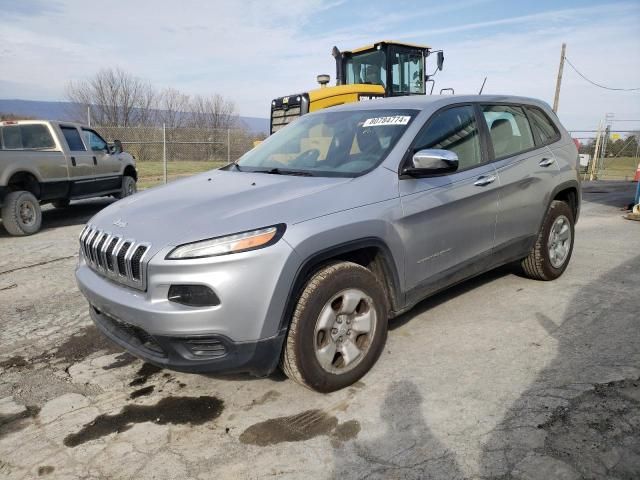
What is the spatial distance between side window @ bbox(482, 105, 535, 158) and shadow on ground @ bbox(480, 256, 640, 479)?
1.44 metres

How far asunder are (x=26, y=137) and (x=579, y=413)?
894cm

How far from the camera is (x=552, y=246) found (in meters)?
4.74

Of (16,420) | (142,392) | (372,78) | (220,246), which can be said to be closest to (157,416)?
(142,392)

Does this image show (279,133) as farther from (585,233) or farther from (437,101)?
(585,233)

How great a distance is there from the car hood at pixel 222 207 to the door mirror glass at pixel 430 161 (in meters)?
0.49

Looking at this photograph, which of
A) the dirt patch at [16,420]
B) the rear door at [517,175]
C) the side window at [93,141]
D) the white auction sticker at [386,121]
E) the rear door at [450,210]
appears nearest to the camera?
the dirt patch at [16,420]

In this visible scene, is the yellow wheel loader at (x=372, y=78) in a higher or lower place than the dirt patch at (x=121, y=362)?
higher

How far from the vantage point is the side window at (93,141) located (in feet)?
31.2

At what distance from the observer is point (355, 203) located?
2902 millimetres

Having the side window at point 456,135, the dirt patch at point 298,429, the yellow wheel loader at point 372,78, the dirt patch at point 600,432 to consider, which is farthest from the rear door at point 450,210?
the yellow wheel loader at point 372,78

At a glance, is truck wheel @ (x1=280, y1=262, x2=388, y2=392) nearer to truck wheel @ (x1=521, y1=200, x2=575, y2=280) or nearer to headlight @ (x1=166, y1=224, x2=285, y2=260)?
headlight @ (x1=166, y1=224, x2=285, y2=260)

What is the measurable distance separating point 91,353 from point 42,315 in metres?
1.08

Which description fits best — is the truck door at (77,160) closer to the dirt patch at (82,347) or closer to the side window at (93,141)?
the side window at (93,141)

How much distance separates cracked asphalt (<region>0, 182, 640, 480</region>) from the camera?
232 cm
